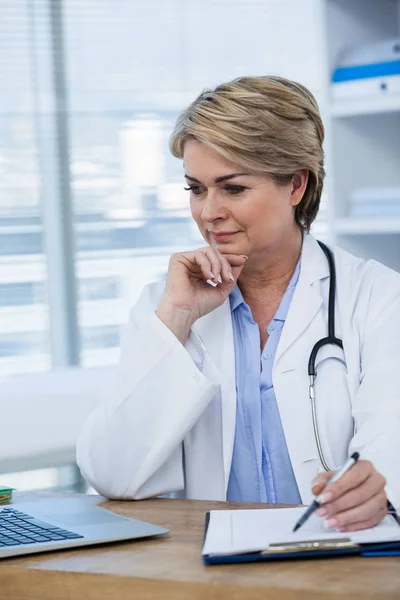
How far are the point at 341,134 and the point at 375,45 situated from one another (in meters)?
0.31

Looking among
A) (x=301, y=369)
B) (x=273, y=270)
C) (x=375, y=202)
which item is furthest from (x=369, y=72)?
(x=301, y=369)

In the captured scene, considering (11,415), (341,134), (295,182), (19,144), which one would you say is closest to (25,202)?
(19,144)

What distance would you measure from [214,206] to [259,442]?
48cm

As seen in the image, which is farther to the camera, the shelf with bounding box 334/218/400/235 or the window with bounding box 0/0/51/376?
the window with bounding box 0/0/51/376

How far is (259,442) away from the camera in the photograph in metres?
1.91

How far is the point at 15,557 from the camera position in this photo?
52.6 inches

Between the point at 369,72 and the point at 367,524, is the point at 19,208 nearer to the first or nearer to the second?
the point at 369,72

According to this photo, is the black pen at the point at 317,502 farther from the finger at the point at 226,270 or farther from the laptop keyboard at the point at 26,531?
the finger at the point at 226,270

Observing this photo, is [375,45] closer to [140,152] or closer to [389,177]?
[389,177]

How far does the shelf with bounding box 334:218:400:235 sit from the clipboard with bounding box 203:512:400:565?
173 centimetres

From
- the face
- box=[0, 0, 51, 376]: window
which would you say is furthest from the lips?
box=[0, 0, 51, 376]: window

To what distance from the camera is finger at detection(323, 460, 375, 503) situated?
1344mm

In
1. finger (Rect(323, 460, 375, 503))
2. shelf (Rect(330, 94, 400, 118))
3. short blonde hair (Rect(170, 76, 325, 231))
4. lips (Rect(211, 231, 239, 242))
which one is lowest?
finger (Rect(323, 460, 375, 503))

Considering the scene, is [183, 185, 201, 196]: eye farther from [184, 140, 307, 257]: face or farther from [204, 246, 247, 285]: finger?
[204, 246, 247, 285]: finger
